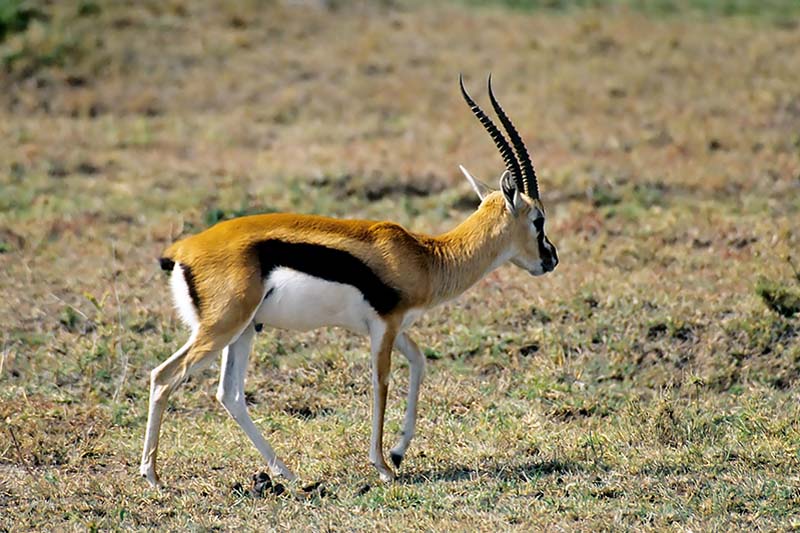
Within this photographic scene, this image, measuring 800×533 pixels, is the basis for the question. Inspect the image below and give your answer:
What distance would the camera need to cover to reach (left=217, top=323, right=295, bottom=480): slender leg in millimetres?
6531

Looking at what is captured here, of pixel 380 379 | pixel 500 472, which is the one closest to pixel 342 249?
pixel 380 379

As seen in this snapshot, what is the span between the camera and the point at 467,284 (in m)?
6.98

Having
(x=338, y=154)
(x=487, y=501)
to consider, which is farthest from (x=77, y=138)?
(x=487, y=501)

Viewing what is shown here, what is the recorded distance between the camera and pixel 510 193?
22.8 ft

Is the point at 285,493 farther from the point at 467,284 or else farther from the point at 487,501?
the point at 467,284

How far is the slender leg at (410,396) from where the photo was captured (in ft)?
21.9

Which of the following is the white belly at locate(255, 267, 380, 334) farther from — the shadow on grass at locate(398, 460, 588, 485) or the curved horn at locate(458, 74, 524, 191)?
the curved horn at locate(458, 74, 524, 191)

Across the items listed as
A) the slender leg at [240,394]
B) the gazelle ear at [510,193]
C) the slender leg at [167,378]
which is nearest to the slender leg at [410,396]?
the slender leg at [240,394]

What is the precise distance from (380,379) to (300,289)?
671 millimetres

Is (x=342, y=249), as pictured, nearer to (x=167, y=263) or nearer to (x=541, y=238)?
(x=167, y=263)

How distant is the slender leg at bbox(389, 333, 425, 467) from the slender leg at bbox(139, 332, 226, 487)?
111 cm

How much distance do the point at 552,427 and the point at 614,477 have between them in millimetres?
1049

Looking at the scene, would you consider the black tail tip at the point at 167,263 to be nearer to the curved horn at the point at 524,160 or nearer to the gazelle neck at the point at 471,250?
the gazelle neck at the point at 471,250

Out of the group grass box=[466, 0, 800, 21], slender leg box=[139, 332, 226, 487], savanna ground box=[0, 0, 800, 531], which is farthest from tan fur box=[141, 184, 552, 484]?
grass box=[466, 0, 800, 21]
